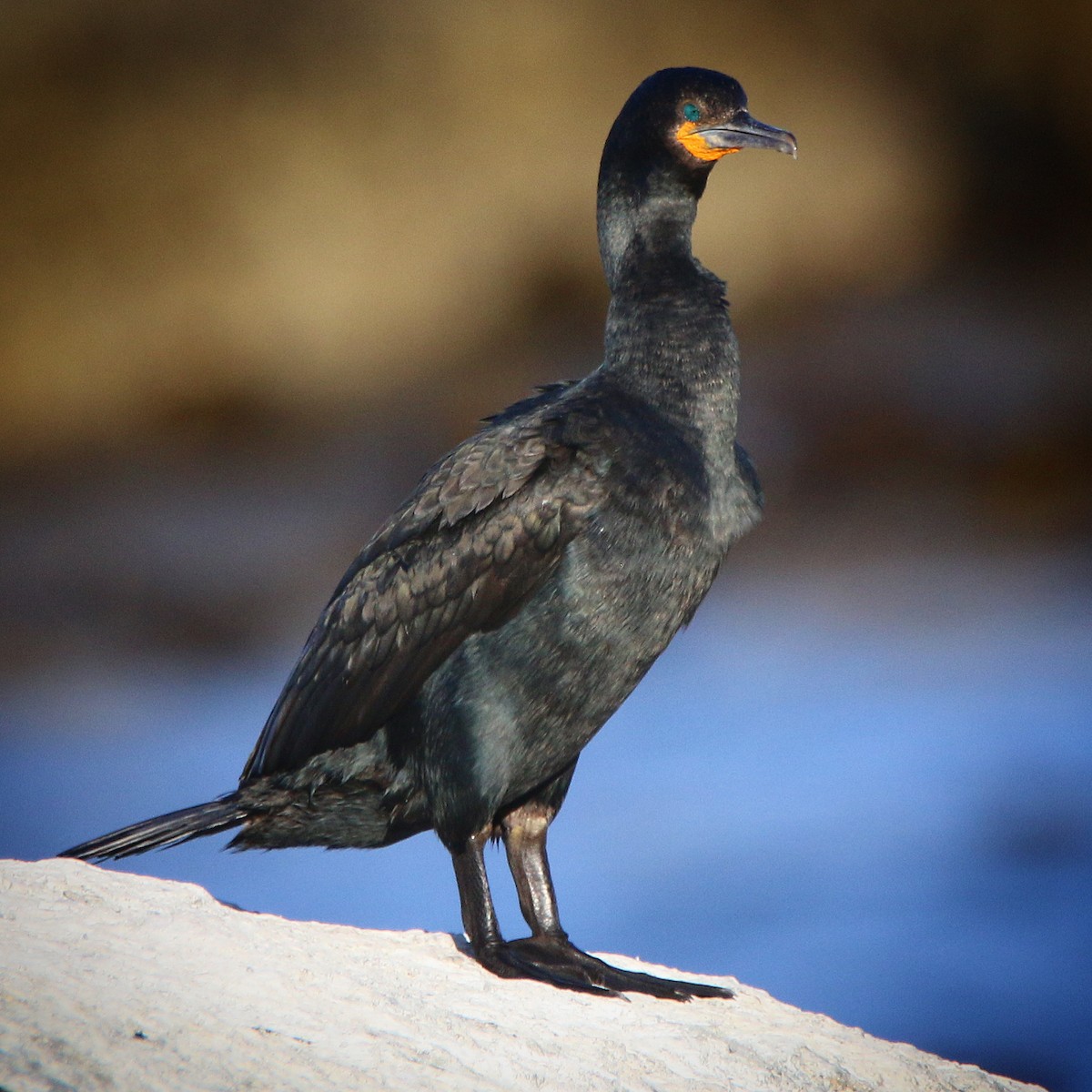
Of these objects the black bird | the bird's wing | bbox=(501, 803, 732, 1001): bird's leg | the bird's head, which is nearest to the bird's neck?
the black bird

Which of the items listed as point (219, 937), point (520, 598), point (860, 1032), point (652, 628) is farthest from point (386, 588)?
point (860, 1032)

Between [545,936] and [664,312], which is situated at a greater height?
[664,312]

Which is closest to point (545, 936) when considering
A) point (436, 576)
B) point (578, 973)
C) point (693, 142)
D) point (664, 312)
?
point (578, 973)

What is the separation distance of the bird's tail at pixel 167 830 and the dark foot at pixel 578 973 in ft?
3.39

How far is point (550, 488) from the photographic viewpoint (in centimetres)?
457

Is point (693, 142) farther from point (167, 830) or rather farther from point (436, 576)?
point (167, 830)

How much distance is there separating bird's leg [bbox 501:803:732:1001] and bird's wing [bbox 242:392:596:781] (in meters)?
0.65

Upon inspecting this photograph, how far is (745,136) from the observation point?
527 centimetres

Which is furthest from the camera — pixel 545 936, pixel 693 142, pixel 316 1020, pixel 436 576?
pixel 693 142

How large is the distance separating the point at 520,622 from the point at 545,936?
1073 mm

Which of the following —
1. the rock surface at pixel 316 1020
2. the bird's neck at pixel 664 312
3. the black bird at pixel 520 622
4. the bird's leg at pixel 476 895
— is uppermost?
the bird's neck at pixel 664 312

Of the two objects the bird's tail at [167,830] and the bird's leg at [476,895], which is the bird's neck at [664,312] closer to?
the bird's leg at [476,895]

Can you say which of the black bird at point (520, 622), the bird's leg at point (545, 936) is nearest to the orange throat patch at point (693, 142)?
the black bird at point (520, 622)

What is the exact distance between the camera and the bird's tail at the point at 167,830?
4.78 metres
